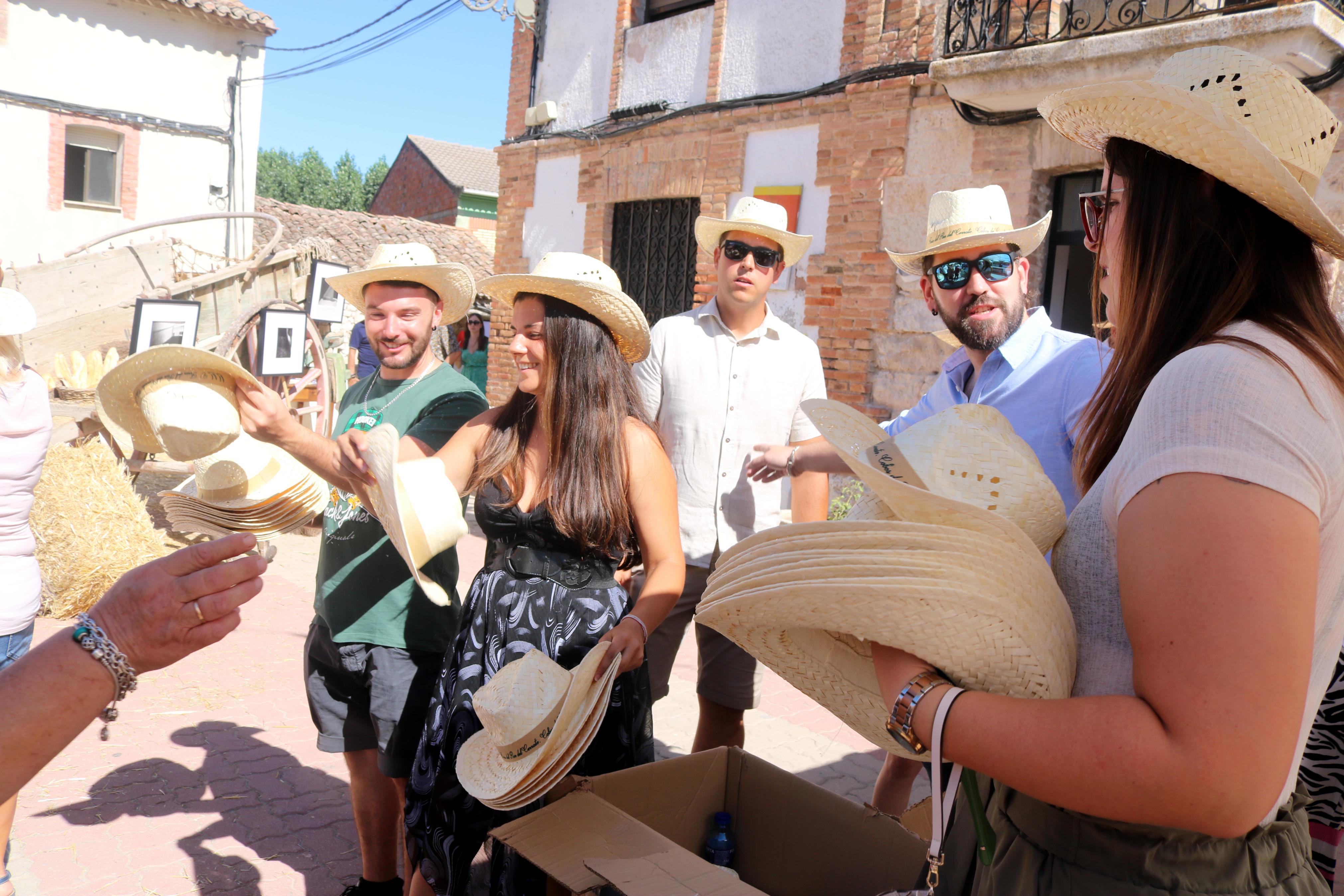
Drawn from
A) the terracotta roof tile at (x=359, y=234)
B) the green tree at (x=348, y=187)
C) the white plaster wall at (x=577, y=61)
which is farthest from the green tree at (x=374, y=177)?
the white plaster wall at (x=577, y=61)

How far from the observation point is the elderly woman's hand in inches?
50.4

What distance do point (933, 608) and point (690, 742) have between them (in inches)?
140

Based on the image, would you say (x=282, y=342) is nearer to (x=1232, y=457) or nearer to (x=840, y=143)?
(x=840, y=143)

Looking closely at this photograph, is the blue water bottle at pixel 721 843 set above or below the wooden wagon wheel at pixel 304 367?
below

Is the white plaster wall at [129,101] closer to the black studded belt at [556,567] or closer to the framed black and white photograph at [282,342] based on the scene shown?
the framed black and white photograph at [282,342]

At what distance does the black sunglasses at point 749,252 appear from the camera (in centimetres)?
386

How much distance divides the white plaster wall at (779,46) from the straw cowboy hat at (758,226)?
4637 mm

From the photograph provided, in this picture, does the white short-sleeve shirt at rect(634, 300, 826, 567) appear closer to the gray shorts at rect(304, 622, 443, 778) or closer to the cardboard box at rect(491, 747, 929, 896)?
the gray shorts at rect(304, 622, 443, 778)

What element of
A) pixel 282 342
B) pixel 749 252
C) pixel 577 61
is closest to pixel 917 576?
pixel 749 252

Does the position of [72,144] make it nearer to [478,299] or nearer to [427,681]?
[478,299]

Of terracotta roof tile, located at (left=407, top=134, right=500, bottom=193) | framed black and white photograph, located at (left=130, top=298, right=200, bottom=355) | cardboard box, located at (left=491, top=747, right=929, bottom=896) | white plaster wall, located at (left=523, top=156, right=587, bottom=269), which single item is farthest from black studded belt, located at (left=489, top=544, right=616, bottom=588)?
terracotta roof tile, located at (left=407, top=134, right=500, bottom=193)

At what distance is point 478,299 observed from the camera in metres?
16.6

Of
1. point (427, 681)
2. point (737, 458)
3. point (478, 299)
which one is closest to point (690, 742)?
point (737, 458)

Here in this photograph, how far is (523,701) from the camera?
1884mm
